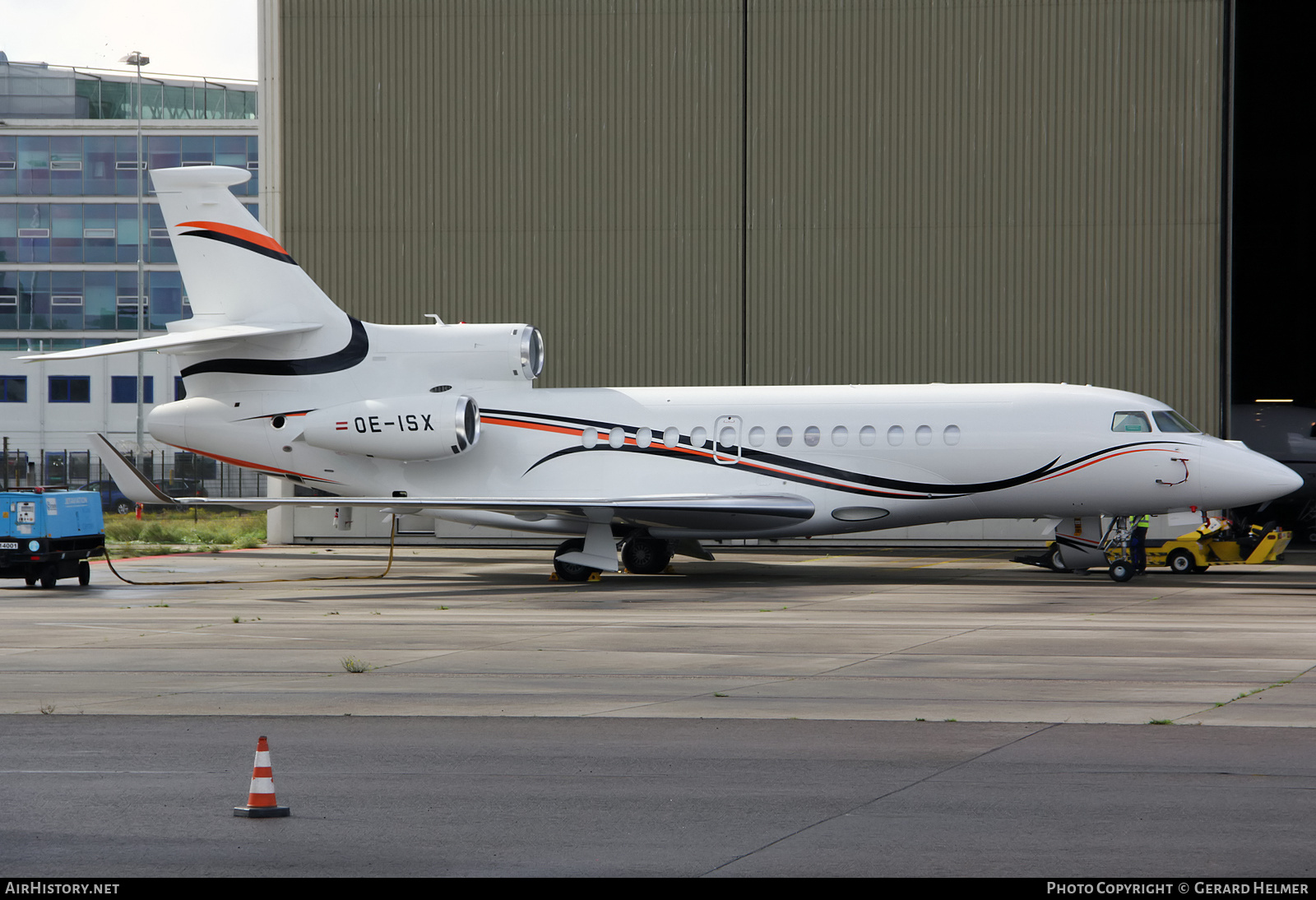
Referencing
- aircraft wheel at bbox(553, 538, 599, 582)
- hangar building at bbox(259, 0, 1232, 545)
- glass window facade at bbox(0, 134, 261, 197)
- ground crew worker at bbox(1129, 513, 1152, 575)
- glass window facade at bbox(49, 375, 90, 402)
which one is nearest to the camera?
ground crew worker at bbox(1129, 513, 1152, 575)

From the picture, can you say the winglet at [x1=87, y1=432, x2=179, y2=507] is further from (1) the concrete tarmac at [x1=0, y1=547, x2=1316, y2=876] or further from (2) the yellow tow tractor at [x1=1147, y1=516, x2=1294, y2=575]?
(2) the yellow tow tractor at [x1=1147, y1=516, x2=1294, y2=575]

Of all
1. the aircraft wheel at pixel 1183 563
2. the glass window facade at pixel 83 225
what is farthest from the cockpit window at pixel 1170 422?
the glass window facade at pixel 83 225

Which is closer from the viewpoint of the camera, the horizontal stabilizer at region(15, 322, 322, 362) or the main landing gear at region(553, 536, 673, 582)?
the horizontal stabilizer at region(15, 322, 322, 362)

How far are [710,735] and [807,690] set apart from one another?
2283 mm

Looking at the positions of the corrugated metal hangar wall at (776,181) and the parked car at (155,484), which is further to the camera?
the parked car at (155,484)

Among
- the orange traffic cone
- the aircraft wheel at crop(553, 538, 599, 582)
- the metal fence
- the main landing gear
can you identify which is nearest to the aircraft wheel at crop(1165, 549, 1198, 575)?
the main landing gear

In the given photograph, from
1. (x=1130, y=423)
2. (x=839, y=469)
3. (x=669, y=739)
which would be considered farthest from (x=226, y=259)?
(x=669, y=739)

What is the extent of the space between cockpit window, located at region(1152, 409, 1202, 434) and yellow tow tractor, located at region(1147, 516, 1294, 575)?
306 cm

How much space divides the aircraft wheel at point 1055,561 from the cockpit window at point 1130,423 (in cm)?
285

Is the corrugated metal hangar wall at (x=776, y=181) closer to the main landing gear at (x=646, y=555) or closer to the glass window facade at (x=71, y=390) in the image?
the main landing gear at (x=646, y=555)

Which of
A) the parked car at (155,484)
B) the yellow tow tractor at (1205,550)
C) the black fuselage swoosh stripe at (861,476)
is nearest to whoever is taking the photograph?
the black fuselage swoosh stripe at (861,476)

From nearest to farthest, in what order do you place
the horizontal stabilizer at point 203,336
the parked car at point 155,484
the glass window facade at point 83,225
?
1. the horizontal stabilizer at point 203,336
2. the parked car at point 155,484
3. the glass window facade at point 83,225

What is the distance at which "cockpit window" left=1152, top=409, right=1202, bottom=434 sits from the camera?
23609mm

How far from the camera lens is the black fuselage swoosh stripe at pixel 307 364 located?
26.5m
